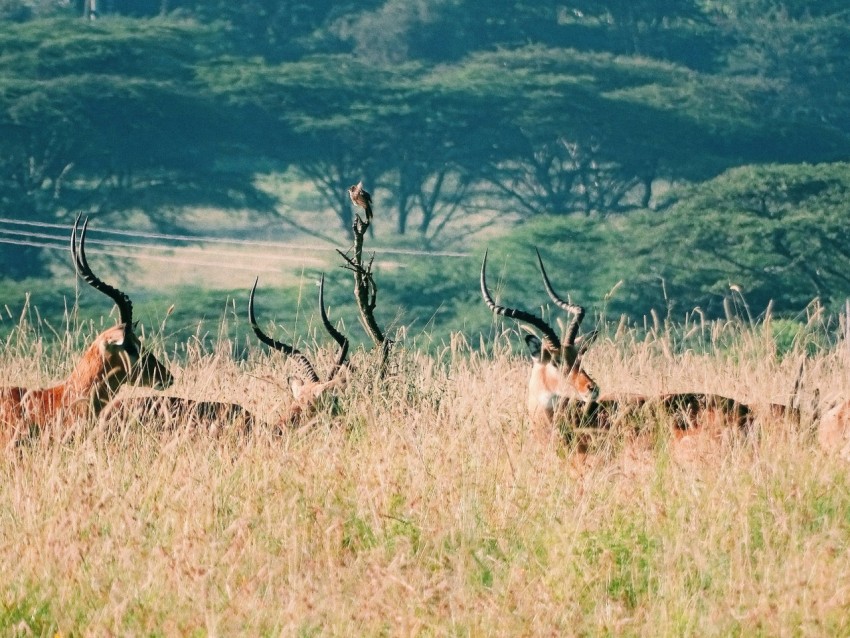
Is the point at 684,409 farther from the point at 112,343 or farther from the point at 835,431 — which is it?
the point at 112,343

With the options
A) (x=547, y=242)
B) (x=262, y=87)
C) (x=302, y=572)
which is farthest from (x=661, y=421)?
(x=262, y=87)

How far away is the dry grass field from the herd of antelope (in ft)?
0.75

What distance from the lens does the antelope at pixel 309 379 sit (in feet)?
20.6

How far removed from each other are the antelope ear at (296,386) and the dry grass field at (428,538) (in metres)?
1.82

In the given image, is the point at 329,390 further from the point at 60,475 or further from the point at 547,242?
the point at 547,242

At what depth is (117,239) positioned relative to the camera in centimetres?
2795

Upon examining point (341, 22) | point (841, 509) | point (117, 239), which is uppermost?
point (341, 22)

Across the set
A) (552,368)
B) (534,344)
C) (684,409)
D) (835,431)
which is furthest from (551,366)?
(835,431)

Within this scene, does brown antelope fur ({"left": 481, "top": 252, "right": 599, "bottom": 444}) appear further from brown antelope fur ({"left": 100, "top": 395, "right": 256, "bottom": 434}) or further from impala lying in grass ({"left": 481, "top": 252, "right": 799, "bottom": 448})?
brown antelope fur ({"left": 100, "top": 395, "right": 256, "bottom": 434})

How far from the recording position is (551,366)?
5.94m

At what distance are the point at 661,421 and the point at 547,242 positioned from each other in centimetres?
1944

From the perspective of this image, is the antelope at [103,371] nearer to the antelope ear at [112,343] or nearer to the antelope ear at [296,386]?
the antelope ear at [112,343]

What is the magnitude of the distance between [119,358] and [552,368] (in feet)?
5.91

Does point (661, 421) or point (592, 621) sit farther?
point (661, 421)
